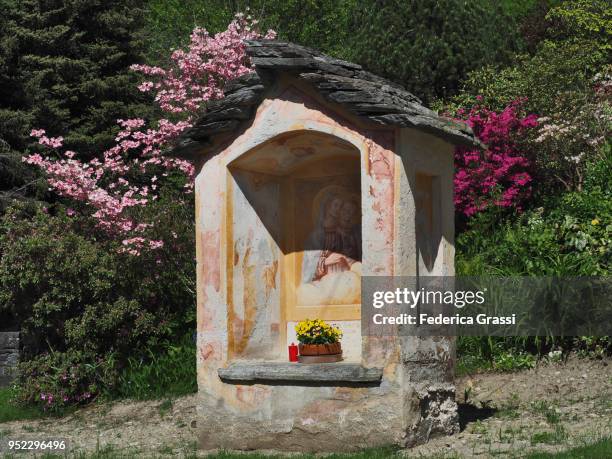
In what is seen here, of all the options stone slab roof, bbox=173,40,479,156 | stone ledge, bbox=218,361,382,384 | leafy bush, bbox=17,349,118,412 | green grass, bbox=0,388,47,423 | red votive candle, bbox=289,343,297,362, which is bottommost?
green grass, bbox=0,388,47,423

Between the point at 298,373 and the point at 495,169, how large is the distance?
6764 mm

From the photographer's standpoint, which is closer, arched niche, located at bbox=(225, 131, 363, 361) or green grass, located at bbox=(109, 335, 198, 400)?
arched niche, located at bbox=(225, 131, 363, 361)

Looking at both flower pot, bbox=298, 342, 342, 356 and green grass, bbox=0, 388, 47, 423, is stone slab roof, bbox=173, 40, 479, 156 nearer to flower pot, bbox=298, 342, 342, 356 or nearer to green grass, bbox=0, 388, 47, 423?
flower pot, bbox=298, 342, 342, 356

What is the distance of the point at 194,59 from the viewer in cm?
1454

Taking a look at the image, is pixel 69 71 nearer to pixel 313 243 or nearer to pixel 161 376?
pixel 161 376

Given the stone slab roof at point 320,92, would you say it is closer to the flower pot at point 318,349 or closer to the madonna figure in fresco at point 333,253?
the madonna figure in fresco at point 333,253

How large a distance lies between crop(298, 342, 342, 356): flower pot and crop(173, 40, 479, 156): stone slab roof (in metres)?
2.00

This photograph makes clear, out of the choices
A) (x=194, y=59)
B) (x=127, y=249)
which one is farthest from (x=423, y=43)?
(x=127, y=249)

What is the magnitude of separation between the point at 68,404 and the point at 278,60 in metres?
5.69

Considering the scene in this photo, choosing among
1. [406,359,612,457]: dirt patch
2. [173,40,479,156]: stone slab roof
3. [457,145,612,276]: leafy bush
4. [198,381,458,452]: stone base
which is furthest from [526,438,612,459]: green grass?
[457,145,612,276]: leafy bush

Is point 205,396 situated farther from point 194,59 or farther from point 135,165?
point 135,165

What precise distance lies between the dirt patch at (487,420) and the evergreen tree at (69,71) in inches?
273

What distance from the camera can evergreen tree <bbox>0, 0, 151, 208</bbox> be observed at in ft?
56.4

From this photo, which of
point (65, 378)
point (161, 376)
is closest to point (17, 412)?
point (65, 378)
